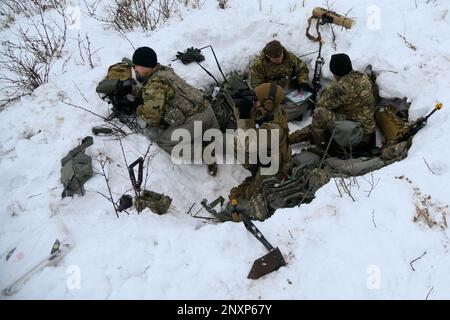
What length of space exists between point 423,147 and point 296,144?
1.95 meters

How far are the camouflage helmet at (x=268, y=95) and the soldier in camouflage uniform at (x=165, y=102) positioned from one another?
973 mm

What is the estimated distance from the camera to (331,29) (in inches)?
245

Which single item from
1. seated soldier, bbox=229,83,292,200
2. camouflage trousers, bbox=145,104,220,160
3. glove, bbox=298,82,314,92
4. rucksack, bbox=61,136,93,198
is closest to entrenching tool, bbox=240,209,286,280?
seated soldier, bbox=229,83,292,200

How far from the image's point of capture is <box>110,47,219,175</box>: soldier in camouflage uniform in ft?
16.1

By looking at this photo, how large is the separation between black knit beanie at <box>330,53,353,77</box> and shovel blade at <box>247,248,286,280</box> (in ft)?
9.22

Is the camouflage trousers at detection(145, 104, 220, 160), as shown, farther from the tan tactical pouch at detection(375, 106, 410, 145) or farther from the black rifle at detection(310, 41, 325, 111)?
the tan tactical pouch at detection(375, 106, 410, 145)

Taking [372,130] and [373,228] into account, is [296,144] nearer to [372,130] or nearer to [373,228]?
[372,130]

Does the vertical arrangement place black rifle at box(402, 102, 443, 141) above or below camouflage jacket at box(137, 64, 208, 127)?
below

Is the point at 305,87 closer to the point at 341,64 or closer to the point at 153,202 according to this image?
the point at 341,64

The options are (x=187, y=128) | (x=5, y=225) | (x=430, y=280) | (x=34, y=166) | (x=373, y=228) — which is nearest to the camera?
(x=430, y=280)

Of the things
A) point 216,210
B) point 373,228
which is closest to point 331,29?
point 216,210

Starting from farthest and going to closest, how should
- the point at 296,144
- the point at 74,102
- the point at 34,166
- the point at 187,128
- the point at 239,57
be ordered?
the point at 239,57 < the point at 296,144 < the point at 74,102 < the point at 187,128 < the point at 34,166

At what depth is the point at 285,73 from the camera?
6.09 m

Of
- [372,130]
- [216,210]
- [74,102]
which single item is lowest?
[216,210]
